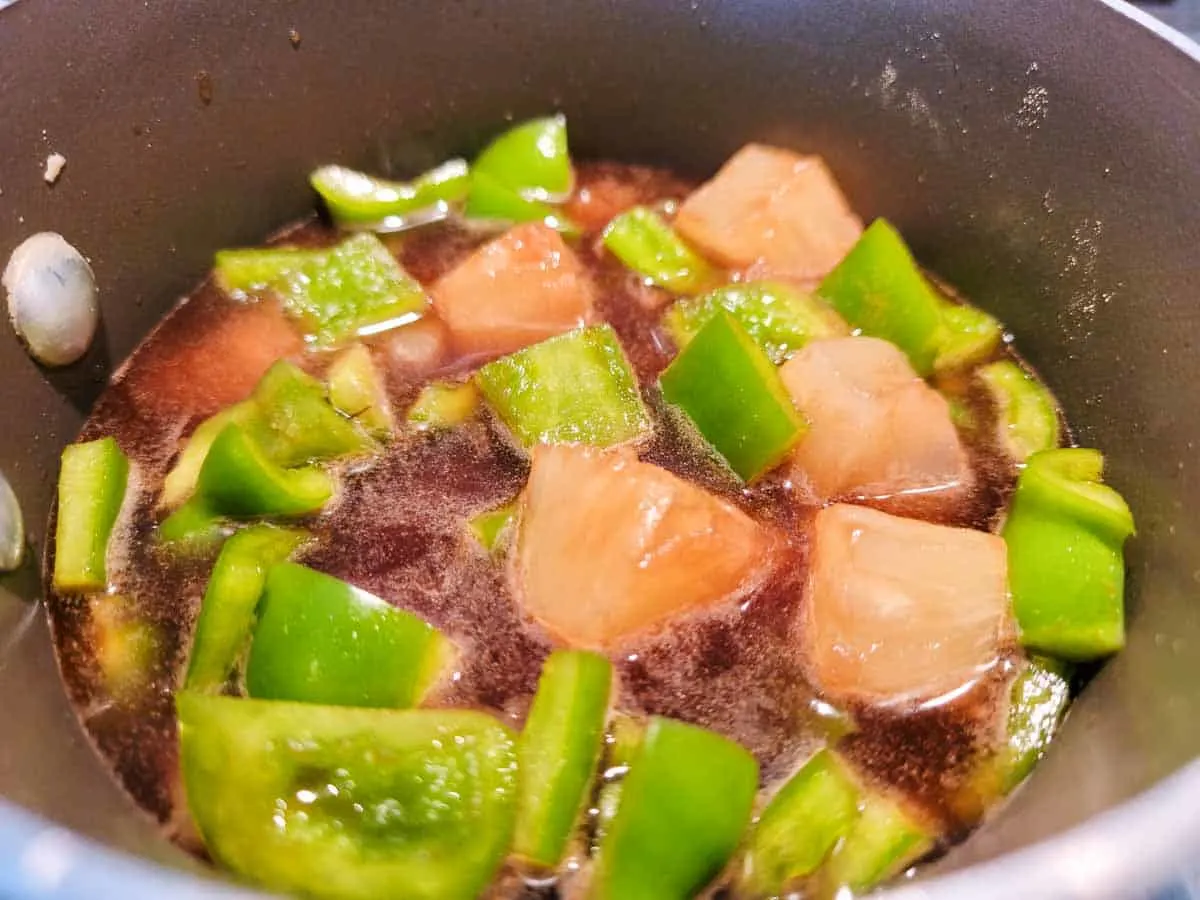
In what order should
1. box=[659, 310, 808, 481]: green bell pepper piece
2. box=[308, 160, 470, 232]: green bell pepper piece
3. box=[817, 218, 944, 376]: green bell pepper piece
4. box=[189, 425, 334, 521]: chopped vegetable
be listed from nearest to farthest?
box=[189, 425, 334, 521]: chopped vegetable
box=[659, 310, 808, 481]: green bell pepper piece
box=[817, 218, 944, 376]: green bell pepper piece
box=[308, 160, 470, 232]: green bell pepper piece

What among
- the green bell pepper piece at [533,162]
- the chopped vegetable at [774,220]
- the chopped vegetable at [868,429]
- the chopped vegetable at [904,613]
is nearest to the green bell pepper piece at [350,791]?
the chopped vegetable at [904,613]

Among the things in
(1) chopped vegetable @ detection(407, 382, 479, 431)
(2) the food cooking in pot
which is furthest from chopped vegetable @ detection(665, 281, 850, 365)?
(1) chopped vegetable @ detection(407, 382, 479, 431)

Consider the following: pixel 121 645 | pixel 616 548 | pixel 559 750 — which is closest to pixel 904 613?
pixel 616 548

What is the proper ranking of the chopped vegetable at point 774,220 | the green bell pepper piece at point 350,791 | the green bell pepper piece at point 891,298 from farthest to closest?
the chopped vegetable at point 774,220, the green bell pepper piece at point 891,298, the green bell pepper piece at point 350,791

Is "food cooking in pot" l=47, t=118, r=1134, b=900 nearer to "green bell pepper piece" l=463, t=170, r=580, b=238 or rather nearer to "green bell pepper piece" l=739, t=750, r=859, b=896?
"green bell pepper piece" l=739, t=750, r=859, b=896

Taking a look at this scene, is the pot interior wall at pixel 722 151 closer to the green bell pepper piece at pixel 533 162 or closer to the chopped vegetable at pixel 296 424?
the green bell pepper piece at pixel 533 162
